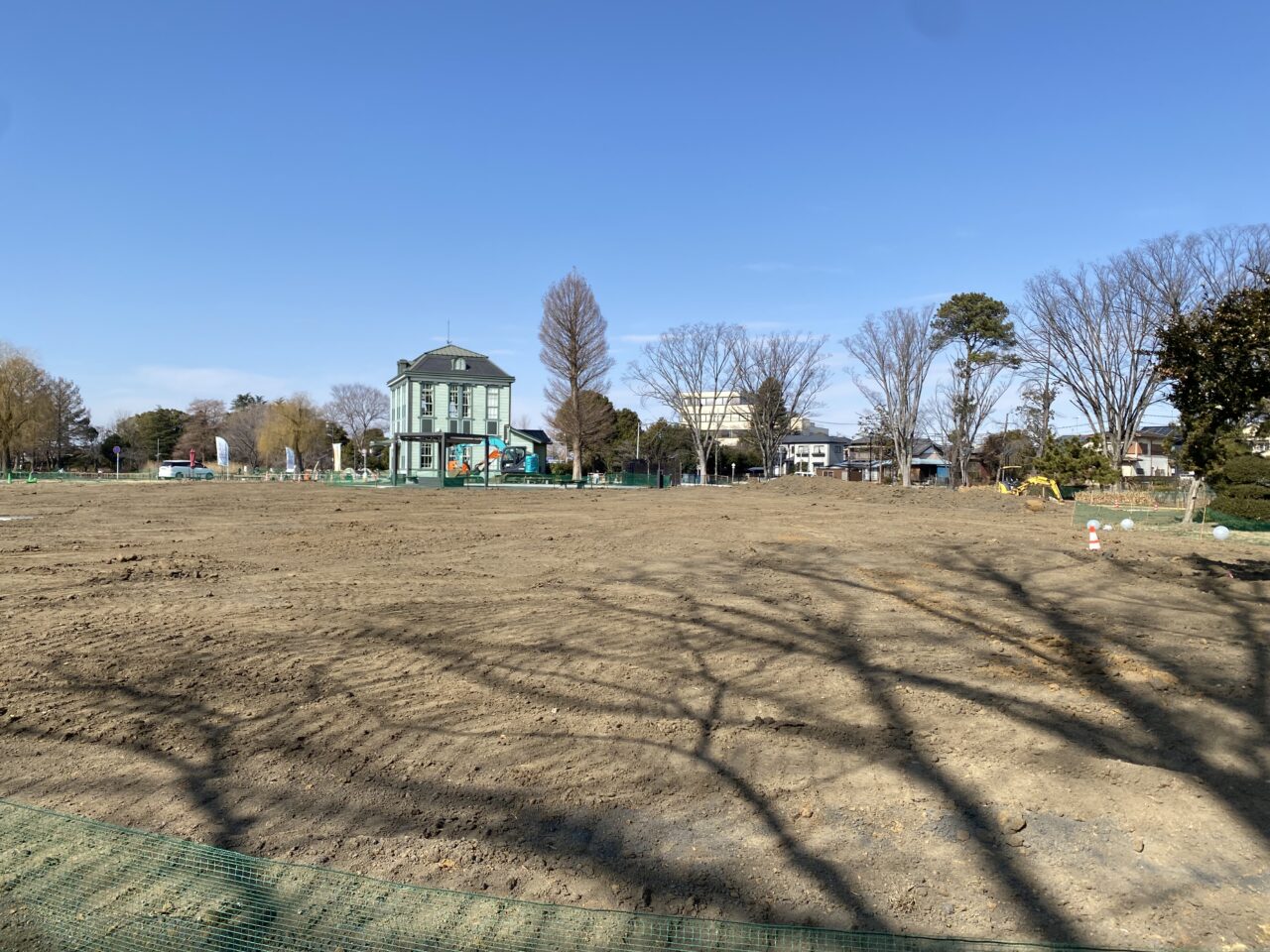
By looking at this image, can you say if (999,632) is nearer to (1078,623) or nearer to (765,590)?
(1078,623)

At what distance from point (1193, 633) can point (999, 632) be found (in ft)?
5.58

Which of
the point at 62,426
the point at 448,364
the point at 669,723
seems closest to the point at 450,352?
the point at 448,364

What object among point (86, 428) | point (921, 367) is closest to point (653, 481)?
point (921, 367)

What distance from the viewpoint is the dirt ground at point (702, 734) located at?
3377 millimetres

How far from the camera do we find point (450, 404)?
5609cm

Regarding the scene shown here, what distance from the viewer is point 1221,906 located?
3.11 metres

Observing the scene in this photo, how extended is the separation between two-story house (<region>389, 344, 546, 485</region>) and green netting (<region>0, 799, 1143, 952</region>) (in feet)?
164

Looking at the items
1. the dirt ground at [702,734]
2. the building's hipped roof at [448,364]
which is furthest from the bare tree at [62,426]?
the dirt ground at [702,734]

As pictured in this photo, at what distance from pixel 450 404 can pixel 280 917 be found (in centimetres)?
5487

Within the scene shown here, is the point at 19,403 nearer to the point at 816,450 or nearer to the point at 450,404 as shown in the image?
the point at 450,404

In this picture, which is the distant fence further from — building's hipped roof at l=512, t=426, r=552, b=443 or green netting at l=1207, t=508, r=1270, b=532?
building's hipped roof at l=512, t=426, r=552, b=443

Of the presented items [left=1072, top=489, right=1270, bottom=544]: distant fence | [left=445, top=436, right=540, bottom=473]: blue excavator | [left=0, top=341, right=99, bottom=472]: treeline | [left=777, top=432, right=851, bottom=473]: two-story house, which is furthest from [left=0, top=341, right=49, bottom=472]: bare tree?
[left=777, top=432, right=851, bottom=473]: two-story house

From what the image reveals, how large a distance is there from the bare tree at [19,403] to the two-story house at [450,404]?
2346 centimetres

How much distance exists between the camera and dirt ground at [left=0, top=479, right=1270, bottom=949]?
338cm
